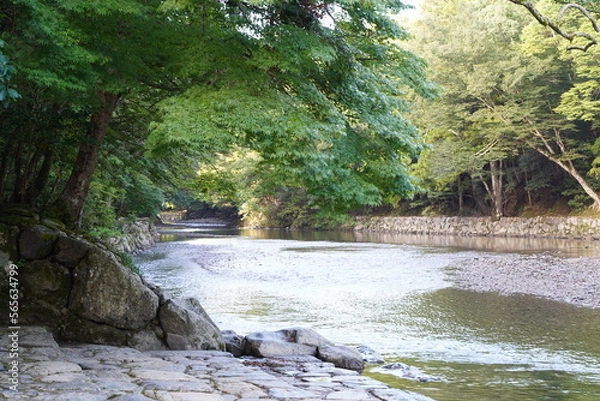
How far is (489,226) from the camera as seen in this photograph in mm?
34875

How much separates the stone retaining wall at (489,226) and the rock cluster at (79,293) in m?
26.1

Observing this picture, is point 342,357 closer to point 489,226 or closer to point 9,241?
point 9,241

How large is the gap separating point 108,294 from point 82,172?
1945mm

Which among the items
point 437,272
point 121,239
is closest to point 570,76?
point 437,272

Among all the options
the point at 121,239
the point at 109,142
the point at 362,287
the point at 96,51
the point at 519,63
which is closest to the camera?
the point at 96,51

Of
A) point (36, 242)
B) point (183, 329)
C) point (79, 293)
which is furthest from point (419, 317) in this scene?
point (36, 242)

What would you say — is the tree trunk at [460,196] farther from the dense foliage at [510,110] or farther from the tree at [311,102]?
the tree at [311,102]

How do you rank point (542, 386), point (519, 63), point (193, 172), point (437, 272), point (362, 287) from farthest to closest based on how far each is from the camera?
1. point (519, 63)
2. point (437, 272)
3. point (362, 287)
4. point (193, 172)
5. point (542, 386)

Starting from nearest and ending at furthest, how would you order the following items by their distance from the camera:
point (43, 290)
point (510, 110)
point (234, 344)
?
point (43, 290)
point (234, 344)
point (510, 110)

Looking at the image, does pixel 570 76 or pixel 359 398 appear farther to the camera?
pixel 570 76

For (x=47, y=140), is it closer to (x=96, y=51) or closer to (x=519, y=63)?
(x=96, y=51)

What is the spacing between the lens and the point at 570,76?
95.6 feet

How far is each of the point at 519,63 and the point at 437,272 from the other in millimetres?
15155

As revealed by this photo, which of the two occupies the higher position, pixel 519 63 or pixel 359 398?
pixel 519 63
